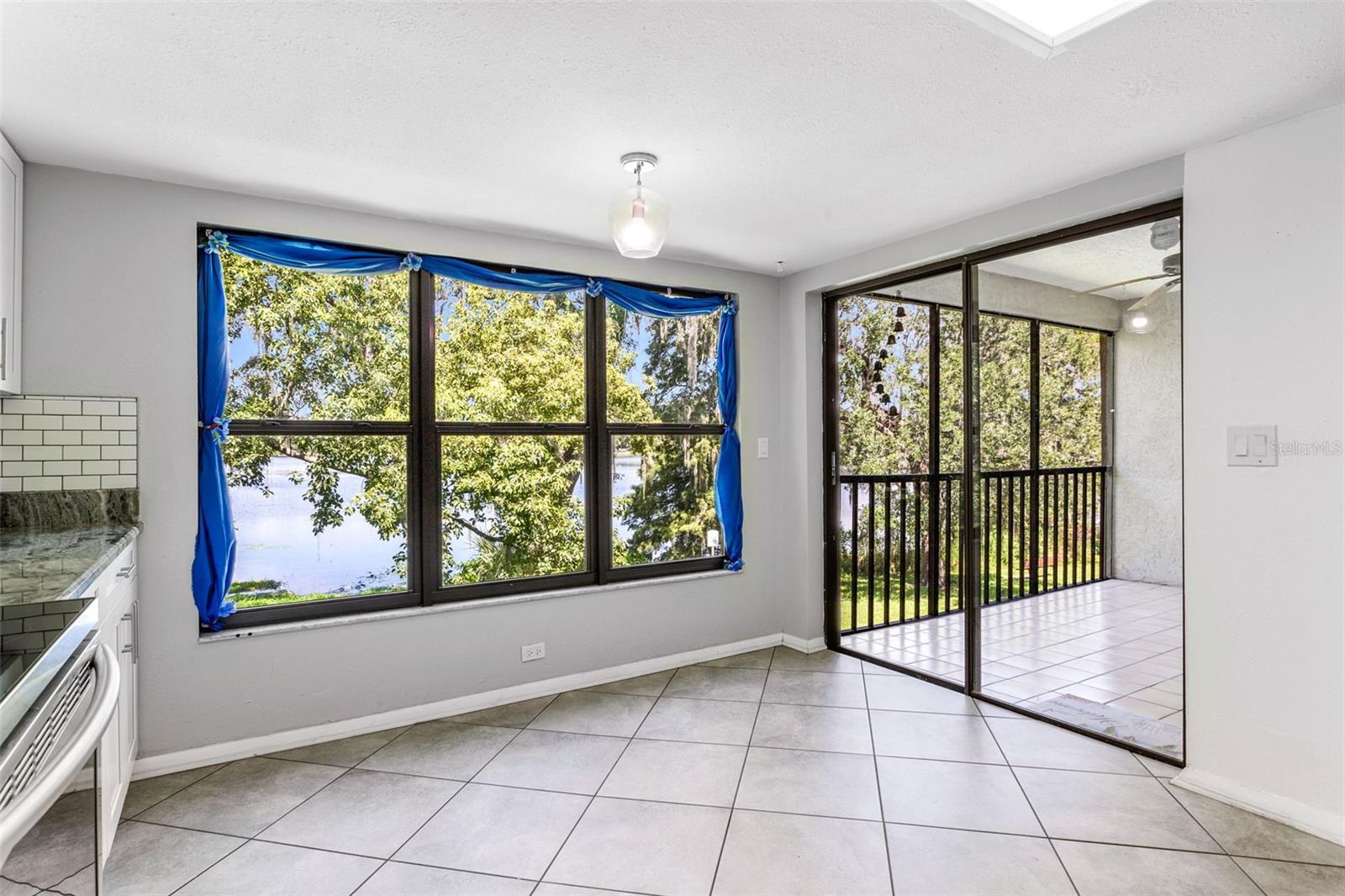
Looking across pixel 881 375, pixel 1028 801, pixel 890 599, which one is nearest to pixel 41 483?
pixel 1028 801

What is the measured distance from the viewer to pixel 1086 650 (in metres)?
3.15

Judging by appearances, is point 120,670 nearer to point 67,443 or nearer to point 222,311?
point 67,443

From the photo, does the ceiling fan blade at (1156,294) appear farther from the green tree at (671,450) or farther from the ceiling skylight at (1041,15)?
the green tree at (671,450)

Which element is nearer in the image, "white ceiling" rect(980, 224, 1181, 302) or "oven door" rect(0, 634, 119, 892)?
"oven door" rect(0, 634, 119, 892)

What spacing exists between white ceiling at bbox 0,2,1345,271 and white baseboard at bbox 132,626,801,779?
2.26 metres

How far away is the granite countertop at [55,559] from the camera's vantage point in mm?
1517

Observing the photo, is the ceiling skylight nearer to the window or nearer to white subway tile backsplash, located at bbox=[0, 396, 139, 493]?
the window

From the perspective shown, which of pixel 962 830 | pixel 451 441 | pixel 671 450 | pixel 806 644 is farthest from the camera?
pixel 806 644

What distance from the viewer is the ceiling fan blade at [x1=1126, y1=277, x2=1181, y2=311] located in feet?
8.89

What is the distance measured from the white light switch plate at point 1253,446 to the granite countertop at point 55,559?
337cm

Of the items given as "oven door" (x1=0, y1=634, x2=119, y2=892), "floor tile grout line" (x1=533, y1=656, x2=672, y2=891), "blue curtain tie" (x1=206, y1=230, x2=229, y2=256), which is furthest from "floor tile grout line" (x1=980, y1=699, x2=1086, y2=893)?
"blue curtain tie" (x1=206, y1=230, x2=229, y2=256)

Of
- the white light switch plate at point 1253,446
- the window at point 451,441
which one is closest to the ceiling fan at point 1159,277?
the white light switch plate at point 1253,446

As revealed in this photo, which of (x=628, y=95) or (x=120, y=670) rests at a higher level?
(x=628, y=95)

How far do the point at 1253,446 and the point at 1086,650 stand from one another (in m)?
1.20
